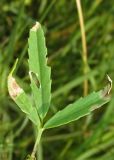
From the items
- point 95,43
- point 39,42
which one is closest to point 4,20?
point 95,43

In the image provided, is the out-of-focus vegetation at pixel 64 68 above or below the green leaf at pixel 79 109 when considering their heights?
below

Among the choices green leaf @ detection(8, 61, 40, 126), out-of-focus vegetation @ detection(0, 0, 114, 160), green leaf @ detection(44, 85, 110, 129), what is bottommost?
out-of-focus vegetation @ detection(0, 0, 114, 160)

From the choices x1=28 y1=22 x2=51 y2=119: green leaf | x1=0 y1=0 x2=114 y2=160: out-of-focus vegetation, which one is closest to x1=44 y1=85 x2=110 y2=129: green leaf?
x1=28 y1=22 x2=51 y2=119: green leaf

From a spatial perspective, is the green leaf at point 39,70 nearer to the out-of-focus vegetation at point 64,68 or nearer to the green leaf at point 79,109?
the green leaf at point 79,109

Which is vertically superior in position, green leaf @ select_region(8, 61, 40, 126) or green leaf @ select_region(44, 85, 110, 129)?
green leaf @ select_region(8, 61, 40, 126)

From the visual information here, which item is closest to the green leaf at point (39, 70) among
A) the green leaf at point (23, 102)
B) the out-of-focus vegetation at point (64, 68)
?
the green leaf at point (23, 102)

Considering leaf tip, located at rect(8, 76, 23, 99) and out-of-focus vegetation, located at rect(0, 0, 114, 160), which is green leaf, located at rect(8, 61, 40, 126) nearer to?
leaf tip, located at rect(8, 76, 23, 99)

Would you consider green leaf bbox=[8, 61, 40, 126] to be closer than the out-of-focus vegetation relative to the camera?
Yes

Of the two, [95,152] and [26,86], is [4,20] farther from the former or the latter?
[95,152]
